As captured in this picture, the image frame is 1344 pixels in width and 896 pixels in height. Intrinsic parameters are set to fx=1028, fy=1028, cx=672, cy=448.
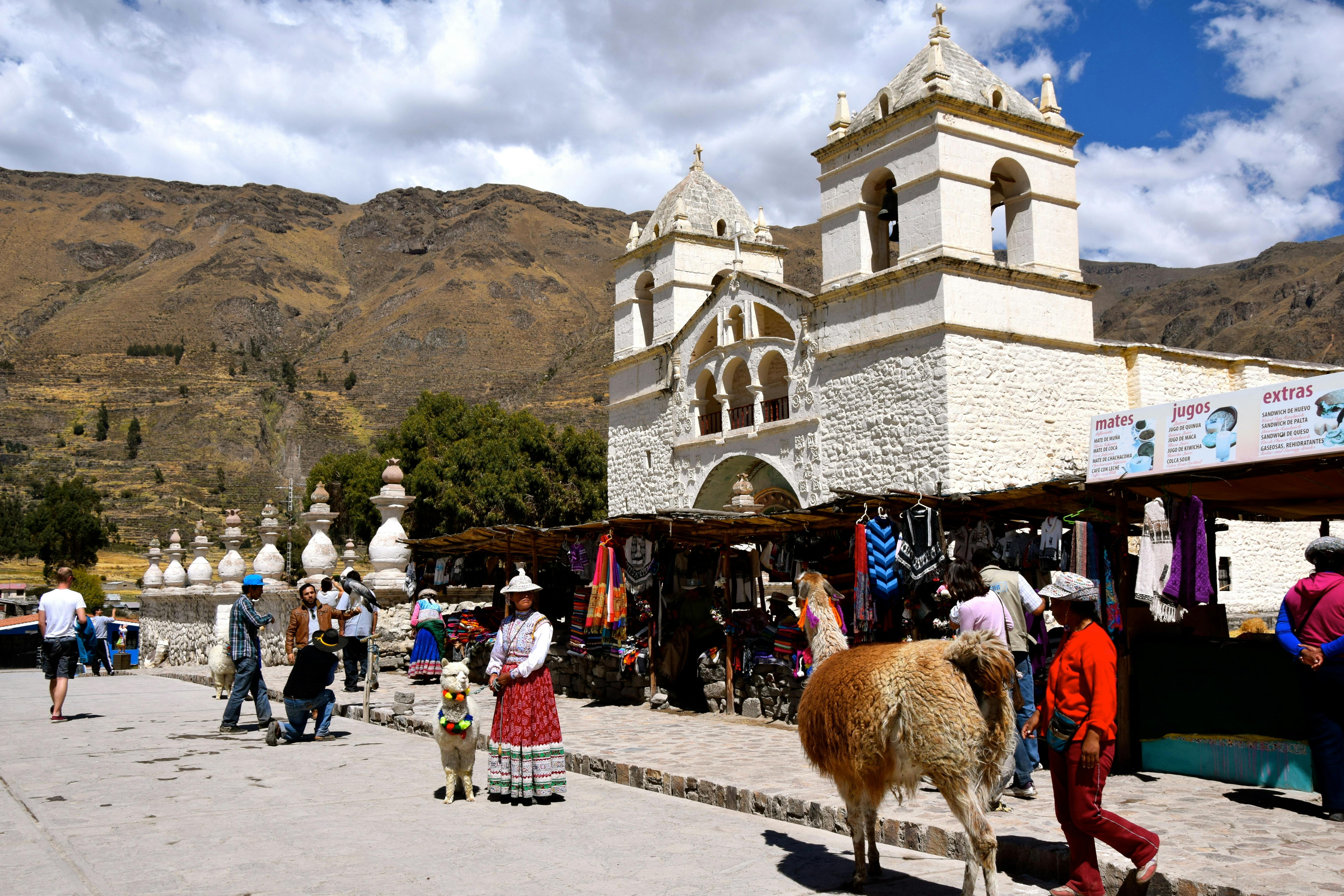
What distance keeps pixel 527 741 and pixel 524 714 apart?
0.18 metres

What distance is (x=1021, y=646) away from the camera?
264 inches

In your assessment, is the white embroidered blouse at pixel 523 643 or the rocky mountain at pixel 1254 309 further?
the rocky mountain at pixel 1254 309

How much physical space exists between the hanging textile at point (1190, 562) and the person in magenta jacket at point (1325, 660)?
116 cm

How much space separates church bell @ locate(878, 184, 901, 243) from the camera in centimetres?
2022

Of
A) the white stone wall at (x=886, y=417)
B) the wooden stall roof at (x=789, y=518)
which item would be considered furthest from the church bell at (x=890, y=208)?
the wooden stall roof at (x=789, y=518)

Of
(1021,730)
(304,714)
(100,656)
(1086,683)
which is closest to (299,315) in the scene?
(100,656)

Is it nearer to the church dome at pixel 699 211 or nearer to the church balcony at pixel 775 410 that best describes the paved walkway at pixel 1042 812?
the church balcony at pixel 775 410

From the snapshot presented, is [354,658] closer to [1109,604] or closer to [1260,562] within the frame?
[1109,604]

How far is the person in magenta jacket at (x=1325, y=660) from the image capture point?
5648mm

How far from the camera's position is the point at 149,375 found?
289 feet

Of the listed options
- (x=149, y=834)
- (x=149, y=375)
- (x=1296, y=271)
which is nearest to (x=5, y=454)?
(x=149, y=375)

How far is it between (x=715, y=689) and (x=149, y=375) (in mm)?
89806

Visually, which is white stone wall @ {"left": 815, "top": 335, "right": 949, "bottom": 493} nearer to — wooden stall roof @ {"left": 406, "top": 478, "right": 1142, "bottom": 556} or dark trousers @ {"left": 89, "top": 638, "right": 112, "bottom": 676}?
wooden stall roof @ {"left": 406, "top": 478, "right": 1142, "bottom": 556}

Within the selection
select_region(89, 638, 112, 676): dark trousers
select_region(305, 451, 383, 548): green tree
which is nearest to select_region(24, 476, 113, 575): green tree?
select_region(305, 451, 383, 548): green tree
